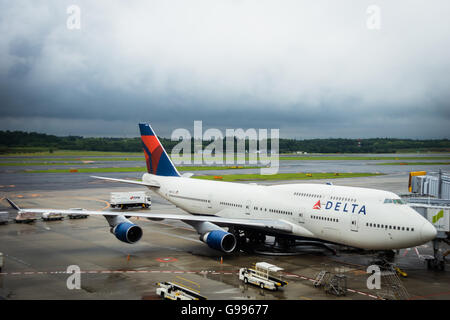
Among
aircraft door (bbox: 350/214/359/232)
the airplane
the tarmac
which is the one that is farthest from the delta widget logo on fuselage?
the tarmac

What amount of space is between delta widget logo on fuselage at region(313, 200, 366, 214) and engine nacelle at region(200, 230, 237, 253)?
588cm

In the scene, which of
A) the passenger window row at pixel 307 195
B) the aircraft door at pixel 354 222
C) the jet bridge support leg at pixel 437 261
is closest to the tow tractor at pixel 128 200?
the passenger window row at pixel 307 195

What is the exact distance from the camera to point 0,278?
2194 centimetres

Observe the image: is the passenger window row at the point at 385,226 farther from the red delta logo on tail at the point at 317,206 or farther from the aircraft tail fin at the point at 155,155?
the aircraft tail fin at the point at 155,155

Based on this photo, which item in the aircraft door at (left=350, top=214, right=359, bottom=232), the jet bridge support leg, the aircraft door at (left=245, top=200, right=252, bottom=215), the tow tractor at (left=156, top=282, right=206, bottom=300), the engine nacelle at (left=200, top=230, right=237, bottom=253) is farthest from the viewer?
the aircraft door at (left=245, top=200, right=252, bottom=215)

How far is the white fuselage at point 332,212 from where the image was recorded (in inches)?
872

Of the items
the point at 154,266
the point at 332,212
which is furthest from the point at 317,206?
the point at 154,266

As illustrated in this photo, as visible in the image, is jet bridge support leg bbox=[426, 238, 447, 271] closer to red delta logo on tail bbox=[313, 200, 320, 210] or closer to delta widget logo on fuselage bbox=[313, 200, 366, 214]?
delta widget logo on fuselage bbox=[313, 200, 366, 214]

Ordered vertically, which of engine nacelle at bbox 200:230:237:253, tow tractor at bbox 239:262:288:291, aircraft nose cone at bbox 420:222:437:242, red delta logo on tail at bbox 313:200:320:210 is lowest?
tow tractor at bbox 239:262:288:291

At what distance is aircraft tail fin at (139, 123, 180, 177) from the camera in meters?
39.1

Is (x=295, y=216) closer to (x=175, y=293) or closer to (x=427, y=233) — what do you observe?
(x=427, y=233)

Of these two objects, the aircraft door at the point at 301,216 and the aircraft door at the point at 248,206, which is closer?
the aircraft door at the point at 301,216
